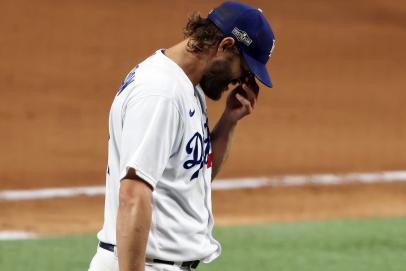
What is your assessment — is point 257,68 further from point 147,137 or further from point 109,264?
point 109,264

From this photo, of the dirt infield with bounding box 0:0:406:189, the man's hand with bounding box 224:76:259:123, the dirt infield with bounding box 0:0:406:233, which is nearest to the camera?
the man's hand with bounding box 224:76:259:123

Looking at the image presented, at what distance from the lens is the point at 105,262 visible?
4.12m

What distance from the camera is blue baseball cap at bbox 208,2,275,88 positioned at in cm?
412

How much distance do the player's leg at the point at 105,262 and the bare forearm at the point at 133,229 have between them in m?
0.39

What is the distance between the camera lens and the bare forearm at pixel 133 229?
369cm

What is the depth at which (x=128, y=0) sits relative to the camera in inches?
584

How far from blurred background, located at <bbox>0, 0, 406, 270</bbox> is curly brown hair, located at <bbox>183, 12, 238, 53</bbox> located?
4.88m

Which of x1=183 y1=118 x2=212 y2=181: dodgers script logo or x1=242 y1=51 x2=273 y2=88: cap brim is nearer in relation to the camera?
x1=183 y1=118 x2=212 y2=181: dodgers script logo

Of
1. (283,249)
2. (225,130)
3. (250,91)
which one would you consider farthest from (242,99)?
(283,249)

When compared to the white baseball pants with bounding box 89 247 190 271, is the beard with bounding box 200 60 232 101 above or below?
above

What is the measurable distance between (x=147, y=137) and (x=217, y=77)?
545 millimetres

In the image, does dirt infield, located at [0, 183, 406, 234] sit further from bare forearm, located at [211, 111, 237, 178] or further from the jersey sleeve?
the jersey sleeve

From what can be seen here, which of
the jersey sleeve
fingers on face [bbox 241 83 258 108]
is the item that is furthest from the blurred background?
the jersey sleeve

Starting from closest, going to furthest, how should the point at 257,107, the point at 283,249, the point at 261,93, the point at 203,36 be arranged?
the point at 203,36 < the point at 283,249 < the point at 257,107 < the point at 261,93
